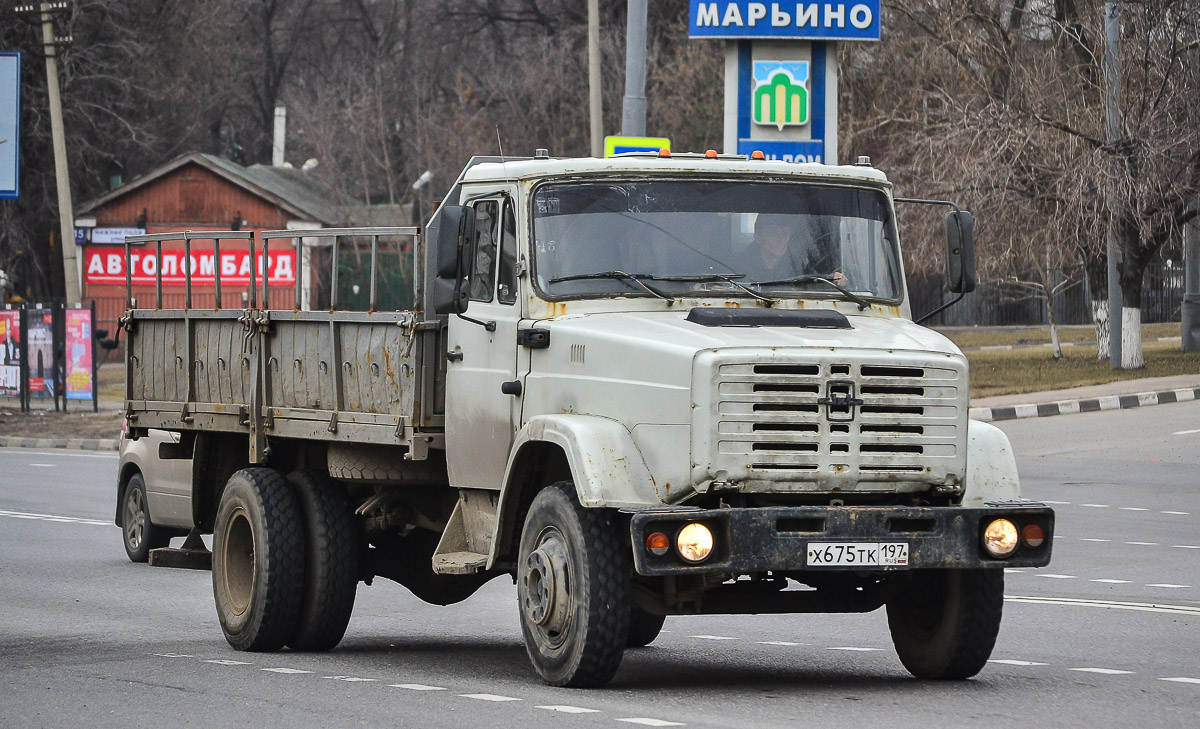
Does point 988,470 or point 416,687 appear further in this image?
point 416,687

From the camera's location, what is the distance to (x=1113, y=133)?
32.8 meters

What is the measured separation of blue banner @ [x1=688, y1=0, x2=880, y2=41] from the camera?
19.4 metres

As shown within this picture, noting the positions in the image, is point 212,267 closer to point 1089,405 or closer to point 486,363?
point 486,363

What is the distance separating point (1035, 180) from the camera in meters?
33.7

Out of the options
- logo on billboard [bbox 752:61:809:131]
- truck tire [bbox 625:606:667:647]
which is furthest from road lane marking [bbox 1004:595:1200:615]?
logo on billboard [bbox 752:61:809:131]

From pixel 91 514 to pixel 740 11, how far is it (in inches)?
340

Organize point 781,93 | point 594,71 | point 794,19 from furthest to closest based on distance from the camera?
1. point 594,71
2. point 781,93
3. point 794,19

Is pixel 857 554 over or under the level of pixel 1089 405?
over

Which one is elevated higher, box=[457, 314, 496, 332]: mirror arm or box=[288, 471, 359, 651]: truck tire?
box=[457, 314, 496, 332]: mirror arm

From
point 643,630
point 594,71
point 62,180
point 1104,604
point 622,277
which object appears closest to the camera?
point 622,277

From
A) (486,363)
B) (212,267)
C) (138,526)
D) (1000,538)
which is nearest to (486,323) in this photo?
(486,363)

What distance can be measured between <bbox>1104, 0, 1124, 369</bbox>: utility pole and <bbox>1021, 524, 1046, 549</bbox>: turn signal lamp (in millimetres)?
25379

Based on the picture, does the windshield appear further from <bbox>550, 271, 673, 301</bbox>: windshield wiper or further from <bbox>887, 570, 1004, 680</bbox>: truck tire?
<bbox>887, 570, 1004, 680</bbox>: truck tire

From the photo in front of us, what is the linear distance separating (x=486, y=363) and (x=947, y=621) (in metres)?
2.51
